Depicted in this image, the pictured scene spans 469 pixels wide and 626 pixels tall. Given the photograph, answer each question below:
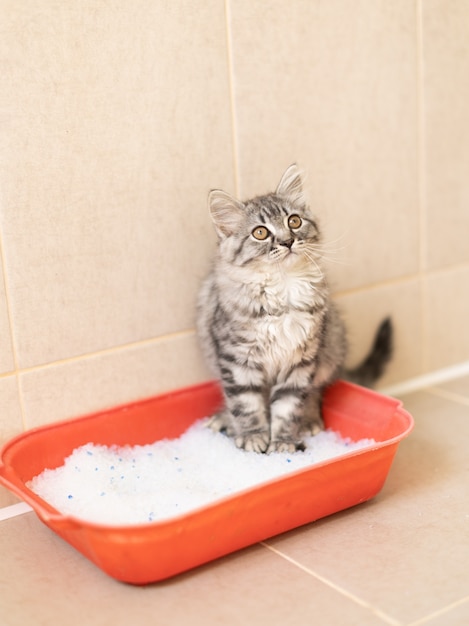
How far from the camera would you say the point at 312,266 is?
142 cm

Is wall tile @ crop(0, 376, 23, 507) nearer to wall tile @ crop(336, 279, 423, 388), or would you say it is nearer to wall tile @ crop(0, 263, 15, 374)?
wall tile @ crop(0, 263, 15, 374)

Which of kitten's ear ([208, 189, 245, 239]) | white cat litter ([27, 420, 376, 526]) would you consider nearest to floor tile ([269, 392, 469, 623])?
white cat litter ([27, 420, 376, 526])

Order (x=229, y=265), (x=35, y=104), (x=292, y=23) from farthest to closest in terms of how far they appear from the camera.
Answer: (x=292, y=23) → (x=229, y=265) → (x=35, y=104)

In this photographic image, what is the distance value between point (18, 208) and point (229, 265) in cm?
39

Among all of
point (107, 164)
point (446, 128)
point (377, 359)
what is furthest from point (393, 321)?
point (107, 164)

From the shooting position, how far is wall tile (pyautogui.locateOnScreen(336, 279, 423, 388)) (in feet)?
5.81

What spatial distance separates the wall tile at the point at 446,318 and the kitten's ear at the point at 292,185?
1.86 ft

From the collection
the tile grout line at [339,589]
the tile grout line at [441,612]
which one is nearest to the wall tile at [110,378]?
the tile grout line at [339,589]

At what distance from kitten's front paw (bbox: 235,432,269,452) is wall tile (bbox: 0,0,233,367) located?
266mm

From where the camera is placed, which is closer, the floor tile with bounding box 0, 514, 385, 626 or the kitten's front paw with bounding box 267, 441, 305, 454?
the floor tile with bounding box 0, 514, 385, 626

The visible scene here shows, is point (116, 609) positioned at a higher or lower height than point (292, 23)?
lower

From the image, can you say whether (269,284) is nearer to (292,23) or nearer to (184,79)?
(184,79)

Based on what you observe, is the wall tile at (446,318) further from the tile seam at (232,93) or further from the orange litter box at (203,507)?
the tile seam at (232,93)

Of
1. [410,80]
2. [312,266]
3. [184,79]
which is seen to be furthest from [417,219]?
[184,79]
